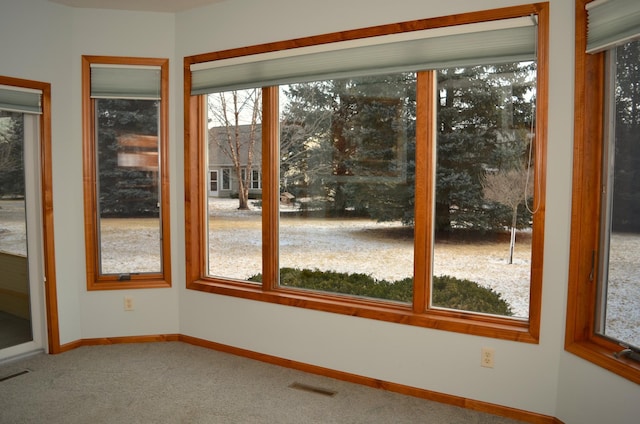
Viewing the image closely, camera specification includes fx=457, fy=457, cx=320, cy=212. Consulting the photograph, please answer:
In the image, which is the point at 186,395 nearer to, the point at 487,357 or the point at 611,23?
the point at 487,357

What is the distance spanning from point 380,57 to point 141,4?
2.00 meters

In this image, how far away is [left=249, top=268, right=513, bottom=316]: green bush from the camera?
9.41 feet

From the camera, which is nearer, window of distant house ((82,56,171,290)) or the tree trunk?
the tree trunk

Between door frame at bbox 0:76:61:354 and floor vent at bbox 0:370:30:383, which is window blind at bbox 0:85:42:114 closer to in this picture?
door frame at bbox 0:76:61:354

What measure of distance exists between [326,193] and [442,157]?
0.87 meters

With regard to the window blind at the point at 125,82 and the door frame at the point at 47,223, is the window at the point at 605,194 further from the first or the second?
the door frame at the point at 47,223

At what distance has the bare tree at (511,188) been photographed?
2.66m

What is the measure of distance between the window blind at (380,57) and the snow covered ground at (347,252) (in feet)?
3.26

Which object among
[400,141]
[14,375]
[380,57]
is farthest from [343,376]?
[14,375]

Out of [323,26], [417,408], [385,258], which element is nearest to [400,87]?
[323,26]

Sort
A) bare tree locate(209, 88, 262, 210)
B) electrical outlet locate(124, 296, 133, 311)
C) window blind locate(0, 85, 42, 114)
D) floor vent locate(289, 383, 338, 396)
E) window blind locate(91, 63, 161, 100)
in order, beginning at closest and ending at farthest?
floor vent locate(289, 383, 338, 396), window blind locate(0, 85, 42, 114), bare tree locate(209, 88, 262, 210), window blind locate(91, 63, 161, 100), electrical outlet locate(124, 296, 133, 311)

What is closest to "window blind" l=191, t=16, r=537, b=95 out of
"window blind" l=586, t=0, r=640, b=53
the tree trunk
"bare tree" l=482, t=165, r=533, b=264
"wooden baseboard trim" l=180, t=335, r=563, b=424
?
"window blind" l=586, t=0, r=640, b=53

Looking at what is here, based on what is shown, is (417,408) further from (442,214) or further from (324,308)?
(442,214)

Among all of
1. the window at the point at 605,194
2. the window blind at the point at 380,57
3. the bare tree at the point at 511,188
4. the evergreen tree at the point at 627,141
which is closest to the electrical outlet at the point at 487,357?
the window at the point at 605,194
